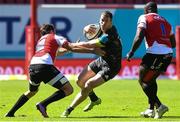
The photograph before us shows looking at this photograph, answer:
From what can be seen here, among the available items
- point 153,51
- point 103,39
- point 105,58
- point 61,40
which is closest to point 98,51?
point 103,39

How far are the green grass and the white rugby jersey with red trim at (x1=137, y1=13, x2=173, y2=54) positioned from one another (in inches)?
48.6

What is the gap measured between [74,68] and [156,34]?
14295 mm

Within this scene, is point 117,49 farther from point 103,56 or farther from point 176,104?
point 176,104

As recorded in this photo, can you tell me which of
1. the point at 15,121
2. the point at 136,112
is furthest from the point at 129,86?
the point at 15,121

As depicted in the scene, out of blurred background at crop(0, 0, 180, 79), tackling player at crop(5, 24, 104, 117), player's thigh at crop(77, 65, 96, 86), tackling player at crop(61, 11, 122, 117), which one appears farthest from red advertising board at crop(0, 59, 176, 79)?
tackling player at crop(5, 24, 104, 117)

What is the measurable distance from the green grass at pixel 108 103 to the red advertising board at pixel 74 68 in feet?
9.34

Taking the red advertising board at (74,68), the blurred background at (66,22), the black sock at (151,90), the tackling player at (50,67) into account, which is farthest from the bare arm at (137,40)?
the blurred background at (66,22)

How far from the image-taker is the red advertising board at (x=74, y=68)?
28938 mm

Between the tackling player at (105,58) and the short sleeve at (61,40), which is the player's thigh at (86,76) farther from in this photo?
the short sleeve at (61,40)

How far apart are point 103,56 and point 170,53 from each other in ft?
3.97

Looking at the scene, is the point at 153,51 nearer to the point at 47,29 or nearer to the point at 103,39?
the point at 103,39

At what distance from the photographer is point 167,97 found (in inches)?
797

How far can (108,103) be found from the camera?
1842 cm

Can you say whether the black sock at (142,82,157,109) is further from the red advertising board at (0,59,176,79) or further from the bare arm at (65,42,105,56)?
the red advertising board at (0,59,176,79)
